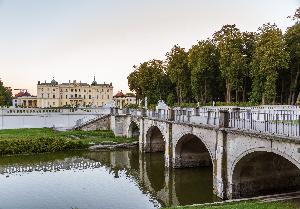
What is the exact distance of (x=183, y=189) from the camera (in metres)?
25.2

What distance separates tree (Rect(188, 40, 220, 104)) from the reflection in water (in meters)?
22.3

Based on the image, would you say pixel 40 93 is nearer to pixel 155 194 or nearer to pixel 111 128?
pixel 111 128

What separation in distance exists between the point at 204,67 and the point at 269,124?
3917 centimetres

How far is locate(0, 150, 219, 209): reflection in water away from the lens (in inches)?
881

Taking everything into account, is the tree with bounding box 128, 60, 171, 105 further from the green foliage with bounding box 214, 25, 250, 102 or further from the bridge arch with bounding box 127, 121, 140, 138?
the bridge arch with bounding box 127, 121, 140, 138

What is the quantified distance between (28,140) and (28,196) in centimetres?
1734

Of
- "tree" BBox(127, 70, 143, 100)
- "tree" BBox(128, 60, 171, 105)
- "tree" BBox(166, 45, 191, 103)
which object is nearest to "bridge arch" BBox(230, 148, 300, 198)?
"tree" BBox(166, 45, 191, 103)

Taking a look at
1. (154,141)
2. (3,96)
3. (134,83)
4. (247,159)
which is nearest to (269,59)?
(154,141)

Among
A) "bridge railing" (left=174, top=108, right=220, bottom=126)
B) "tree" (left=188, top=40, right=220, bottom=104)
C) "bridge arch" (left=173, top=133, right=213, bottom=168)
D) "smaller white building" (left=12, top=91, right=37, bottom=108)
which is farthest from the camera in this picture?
"smaller white building" (left=12, top=91, right=37, bottom=108)

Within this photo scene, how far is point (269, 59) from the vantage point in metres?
43.2

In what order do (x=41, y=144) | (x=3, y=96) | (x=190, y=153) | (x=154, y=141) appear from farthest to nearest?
(x=3, y=96)
(x=154, y=141)
(x=41, y=144)
(x=190, y=153)

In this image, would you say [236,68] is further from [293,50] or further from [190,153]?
[190,153]

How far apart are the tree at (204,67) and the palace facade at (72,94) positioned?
63.2m

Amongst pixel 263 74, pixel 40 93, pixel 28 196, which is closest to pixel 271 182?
pixel 28 196
